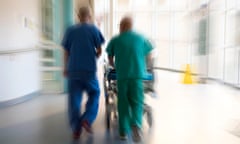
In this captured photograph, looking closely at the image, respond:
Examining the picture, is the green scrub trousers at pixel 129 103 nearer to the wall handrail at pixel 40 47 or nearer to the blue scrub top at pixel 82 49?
the blue scrub top at pixel 82 49

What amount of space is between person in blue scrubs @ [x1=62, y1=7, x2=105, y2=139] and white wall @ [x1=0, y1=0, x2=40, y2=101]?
72.9 inches

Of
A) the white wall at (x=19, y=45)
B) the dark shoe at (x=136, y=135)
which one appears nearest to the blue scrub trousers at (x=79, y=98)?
the dark shoe at (x=136, y=135)

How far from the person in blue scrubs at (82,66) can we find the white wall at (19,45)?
1.85 meters

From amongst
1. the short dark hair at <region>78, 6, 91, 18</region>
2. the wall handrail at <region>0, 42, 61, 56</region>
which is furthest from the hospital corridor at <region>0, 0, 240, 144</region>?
the short dark hair at <region>78, 6, 91, 18</region>

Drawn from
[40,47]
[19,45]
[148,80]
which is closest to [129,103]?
[148,80]

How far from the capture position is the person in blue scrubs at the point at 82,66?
168 inches

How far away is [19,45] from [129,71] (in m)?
2.79

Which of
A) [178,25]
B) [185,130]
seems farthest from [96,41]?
[178,25]

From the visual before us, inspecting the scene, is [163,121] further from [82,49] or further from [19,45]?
[19,45]

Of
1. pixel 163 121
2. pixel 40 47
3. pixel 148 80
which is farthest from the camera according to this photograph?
pixel 40 47

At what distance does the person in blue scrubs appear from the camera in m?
4.28

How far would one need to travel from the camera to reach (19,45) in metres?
6.29

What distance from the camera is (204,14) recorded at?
361 inches

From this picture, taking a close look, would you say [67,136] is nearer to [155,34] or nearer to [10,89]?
[10,89]
